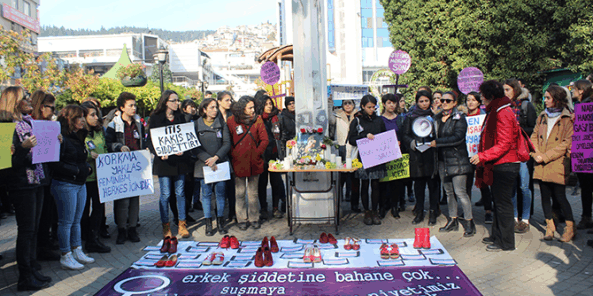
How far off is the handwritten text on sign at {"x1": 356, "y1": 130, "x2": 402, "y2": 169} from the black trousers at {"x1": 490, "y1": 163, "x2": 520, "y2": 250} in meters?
1.70

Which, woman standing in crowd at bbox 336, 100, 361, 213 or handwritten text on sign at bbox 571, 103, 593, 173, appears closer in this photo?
handwritten text on sign at bbox 571, 103, 593, 173

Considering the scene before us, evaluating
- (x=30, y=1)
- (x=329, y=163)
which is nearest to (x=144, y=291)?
(x=329, y=163)

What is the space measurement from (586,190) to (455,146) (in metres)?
2.06

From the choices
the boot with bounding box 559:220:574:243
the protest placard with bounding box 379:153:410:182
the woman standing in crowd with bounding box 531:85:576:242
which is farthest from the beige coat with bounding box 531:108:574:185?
the protest placard with bounding box 379:153:410:182

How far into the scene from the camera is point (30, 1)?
2586 inches

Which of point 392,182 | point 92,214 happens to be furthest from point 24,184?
point 392,182

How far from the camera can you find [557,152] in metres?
5.94

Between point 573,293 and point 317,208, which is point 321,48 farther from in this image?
point 573,293

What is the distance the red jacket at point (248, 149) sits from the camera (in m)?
6.83

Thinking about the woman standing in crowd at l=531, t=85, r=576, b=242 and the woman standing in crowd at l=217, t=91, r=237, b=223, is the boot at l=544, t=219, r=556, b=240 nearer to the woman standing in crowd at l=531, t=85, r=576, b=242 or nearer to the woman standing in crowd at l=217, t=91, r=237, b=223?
the woman standing in crowd at l=531, t=85, r=576, b=242

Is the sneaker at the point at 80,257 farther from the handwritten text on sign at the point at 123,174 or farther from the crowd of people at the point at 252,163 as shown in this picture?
the handwritten text on sign at the point at 123,174

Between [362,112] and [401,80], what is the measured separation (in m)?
13.7

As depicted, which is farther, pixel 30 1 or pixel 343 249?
pixel 30 1

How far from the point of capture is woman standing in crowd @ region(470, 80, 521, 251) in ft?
17.6
